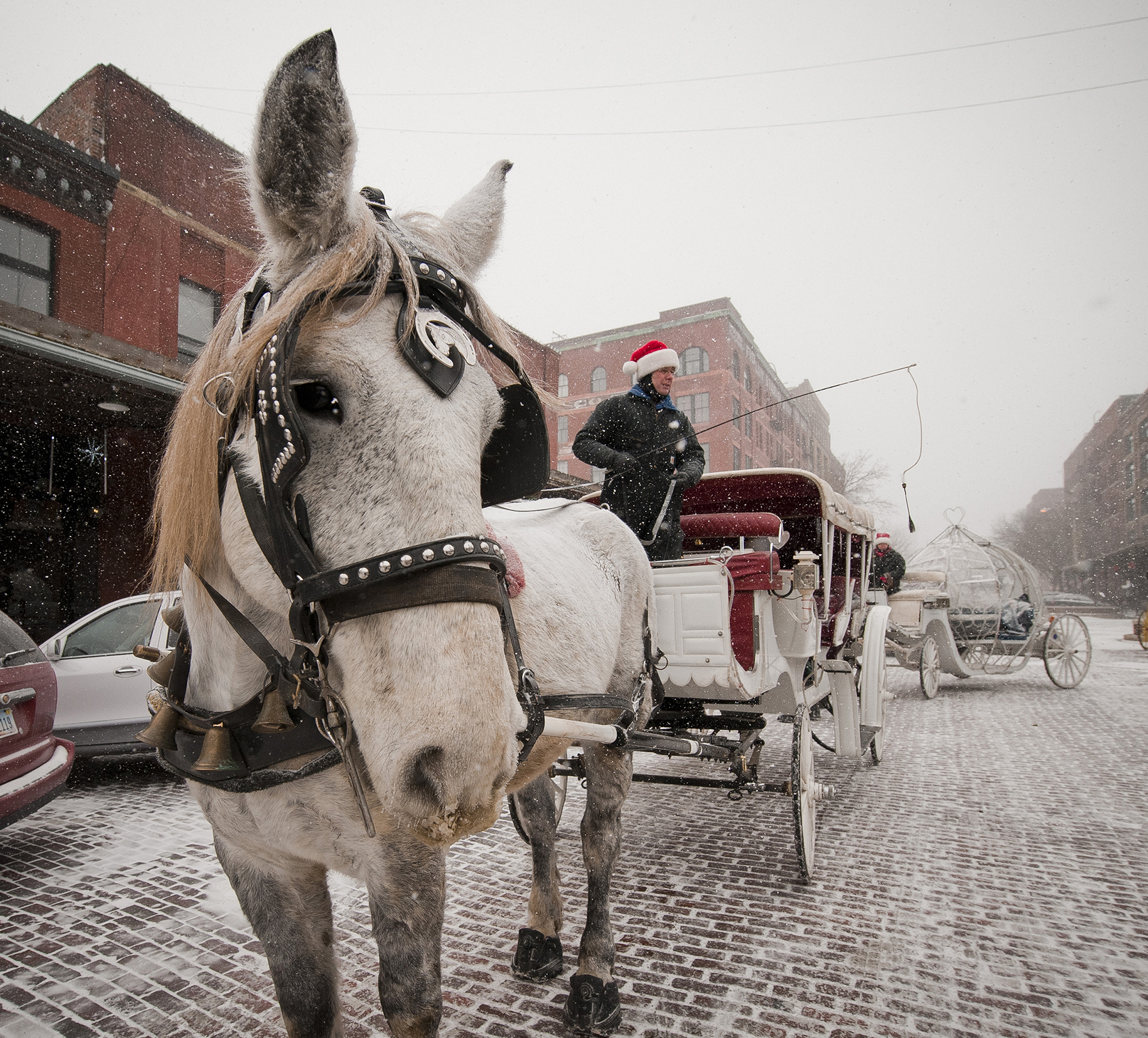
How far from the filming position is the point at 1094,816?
478 cm

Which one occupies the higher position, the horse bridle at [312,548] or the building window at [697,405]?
the building window at [697,405]

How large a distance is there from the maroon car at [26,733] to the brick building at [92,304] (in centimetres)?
454

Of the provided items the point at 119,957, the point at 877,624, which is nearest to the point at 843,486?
the point at 877,624

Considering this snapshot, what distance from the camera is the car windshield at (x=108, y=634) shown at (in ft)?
19.5

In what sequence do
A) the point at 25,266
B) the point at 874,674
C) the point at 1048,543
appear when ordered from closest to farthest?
the point at 874,674 < the point at 25,266 < the point at 1048,543

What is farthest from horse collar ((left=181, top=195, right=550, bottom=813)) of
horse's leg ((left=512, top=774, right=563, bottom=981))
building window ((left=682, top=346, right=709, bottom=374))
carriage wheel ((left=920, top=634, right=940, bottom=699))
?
building window ((left=682, top=346, right=709, bottom=374))

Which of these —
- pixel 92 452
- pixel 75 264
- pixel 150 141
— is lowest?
pixel 92 452

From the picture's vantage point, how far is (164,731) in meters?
1.62

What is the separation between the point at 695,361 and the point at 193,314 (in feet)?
89.2

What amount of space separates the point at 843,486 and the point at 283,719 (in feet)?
120

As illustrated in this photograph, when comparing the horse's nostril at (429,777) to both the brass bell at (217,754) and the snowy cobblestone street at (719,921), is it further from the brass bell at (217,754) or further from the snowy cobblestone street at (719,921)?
the snowy cobblestone street at (719,921)

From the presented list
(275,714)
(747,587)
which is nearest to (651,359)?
(747,587)

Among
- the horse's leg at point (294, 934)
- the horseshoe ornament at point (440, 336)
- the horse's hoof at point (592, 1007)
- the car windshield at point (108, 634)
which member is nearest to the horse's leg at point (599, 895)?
the horse's hoof at point (592, 1007)

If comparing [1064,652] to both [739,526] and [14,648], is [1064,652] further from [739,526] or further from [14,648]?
[14,648]
